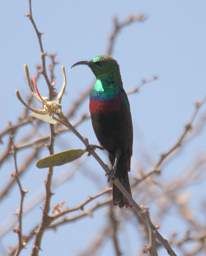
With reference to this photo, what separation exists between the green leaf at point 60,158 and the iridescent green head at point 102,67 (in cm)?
138

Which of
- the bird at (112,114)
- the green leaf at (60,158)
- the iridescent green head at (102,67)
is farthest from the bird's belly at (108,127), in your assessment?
the green leaf at (60,158)

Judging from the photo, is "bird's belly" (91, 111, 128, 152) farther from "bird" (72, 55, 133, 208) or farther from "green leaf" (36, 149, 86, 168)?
"green leaf" (36, 149, 86, 168)

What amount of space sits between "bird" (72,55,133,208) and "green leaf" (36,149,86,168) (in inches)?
38.5

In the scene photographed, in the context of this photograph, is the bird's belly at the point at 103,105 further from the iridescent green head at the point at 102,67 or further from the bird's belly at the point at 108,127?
the iridescent green head at the point at 102,67

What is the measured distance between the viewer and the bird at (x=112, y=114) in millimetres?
4184

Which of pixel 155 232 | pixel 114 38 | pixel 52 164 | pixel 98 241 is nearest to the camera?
pixel 155 232

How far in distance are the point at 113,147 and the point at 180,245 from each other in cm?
77

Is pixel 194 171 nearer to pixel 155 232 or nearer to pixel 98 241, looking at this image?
pixel 98 241

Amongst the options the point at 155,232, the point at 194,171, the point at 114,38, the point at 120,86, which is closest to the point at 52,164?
the point at 155,232

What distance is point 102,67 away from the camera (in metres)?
4.37

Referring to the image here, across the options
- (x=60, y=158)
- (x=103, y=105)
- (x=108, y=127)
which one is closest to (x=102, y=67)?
(x=103, y=105)

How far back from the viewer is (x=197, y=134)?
4949 mm

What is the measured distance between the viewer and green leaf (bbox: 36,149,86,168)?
9.58 ft

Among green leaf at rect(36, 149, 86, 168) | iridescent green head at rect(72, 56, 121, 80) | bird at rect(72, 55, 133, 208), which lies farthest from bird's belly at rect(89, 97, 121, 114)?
green leaf at rect(36, 149, 86, 168)
